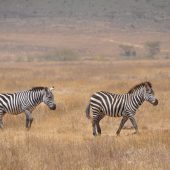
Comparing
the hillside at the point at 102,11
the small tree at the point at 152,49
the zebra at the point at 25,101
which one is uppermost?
the hillside at the point at 102,11

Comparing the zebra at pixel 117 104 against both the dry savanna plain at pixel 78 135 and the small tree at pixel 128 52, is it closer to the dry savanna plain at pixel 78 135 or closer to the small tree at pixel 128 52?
the dry savanna plain at pixel 78 135

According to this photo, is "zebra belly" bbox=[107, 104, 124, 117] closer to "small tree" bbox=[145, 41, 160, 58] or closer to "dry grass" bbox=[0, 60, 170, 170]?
"dry grass" bbox=[0, 60, 170, 170]

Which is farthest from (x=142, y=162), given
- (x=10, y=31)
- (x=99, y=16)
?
(x=99, y=16)

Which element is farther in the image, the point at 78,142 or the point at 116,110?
the point at 116,110

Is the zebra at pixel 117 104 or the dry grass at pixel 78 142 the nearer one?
the dry grass at pixel 78 142

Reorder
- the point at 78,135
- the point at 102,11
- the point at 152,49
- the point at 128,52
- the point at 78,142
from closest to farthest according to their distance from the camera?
the point at 78,142
the point at 78,135
the point at 152,49
the point at 128,52
the point at 102,11

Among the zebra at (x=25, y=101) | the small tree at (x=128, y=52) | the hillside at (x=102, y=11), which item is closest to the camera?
the zebra at (x=25, y=101)

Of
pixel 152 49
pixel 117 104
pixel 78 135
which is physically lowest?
pixel 78 135

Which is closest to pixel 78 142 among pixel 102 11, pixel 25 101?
pixel 25 101

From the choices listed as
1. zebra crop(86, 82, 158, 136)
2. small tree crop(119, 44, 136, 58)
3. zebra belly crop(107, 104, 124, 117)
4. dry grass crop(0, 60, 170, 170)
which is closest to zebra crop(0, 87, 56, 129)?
dry grass crop(0, 60, 170, 170)

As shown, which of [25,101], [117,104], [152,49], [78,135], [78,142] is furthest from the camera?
[152,49]

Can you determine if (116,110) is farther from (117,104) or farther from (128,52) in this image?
(128,52)

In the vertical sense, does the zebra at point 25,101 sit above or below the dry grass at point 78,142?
above

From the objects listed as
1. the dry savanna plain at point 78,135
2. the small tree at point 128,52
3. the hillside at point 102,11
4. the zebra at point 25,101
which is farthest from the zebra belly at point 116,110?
the hillside at point 102,11
